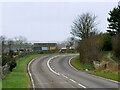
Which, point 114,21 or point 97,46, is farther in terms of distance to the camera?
point 114,21

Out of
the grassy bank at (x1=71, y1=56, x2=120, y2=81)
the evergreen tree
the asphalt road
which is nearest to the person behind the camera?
the asphalt road

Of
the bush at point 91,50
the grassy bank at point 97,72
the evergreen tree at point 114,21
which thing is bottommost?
Result: the grassy bank at point 97,72

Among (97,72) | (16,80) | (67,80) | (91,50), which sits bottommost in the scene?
(97,72)

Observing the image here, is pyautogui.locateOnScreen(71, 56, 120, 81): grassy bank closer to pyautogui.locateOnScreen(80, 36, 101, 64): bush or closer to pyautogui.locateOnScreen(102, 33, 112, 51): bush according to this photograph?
pyautogui.locateOnScreen(80, 36, 101, 64): bush

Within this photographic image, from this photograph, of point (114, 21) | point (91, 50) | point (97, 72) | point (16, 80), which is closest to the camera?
point (16, 80)

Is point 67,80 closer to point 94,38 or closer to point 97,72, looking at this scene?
point 97,72

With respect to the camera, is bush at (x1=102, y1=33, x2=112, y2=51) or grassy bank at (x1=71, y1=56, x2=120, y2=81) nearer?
grassy bank at (x1=71, y1=56, x2=120, y2=81)

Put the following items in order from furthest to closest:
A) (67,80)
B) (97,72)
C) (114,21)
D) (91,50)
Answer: (114,21) < (91,50) < (97,72) < (67,80)

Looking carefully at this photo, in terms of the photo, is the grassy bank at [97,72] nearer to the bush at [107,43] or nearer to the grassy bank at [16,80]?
the grassy bank at [16,80]

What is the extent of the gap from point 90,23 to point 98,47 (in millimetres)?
22329

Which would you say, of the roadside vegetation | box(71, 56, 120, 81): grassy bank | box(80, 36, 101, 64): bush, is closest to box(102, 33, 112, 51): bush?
the roadside vegetation

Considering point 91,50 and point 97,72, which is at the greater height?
point 91,50

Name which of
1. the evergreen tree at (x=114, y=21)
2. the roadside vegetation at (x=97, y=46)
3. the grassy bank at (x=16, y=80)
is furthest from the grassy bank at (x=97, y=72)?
the evergreen tree at (x=114, y=21)

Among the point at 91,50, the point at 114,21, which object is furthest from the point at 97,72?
the point at 114,21
